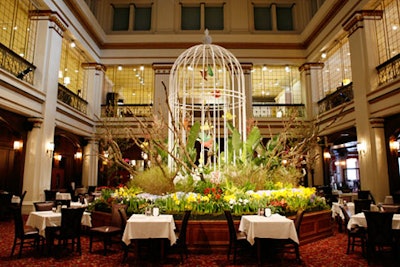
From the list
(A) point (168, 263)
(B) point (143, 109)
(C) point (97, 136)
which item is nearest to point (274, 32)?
(B) point (143, 109)

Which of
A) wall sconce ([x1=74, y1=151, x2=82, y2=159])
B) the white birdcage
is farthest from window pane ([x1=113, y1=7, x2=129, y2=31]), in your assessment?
the white birdcage

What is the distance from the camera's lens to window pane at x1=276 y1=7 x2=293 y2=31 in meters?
14.8

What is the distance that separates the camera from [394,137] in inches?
350

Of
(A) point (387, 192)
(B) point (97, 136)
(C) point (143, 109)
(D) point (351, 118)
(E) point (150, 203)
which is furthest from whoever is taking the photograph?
(C) point (143, 109)

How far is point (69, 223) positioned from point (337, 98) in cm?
1037

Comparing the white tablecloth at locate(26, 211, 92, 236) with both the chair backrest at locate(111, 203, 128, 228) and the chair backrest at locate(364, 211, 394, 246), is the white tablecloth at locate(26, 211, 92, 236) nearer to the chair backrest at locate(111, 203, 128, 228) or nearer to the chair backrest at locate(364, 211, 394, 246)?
the chair backrest at locate(111, 203, 128, 228)

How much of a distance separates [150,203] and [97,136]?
350 inches

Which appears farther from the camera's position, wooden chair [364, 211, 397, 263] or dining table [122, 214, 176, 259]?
wooden chair [364, 211, 397, 263]

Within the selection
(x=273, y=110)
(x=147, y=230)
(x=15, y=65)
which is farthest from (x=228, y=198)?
(x=273, y=110)

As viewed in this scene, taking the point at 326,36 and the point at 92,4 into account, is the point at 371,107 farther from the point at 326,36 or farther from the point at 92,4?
the point at 92,4

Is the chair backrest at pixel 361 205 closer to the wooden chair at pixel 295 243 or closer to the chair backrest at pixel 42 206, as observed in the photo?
the wooden chair at pixel 295 243

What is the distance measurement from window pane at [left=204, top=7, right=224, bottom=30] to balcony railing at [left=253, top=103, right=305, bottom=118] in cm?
431

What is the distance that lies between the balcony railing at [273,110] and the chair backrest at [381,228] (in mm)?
9796

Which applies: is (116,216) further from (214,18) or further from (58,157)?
(214,18)
